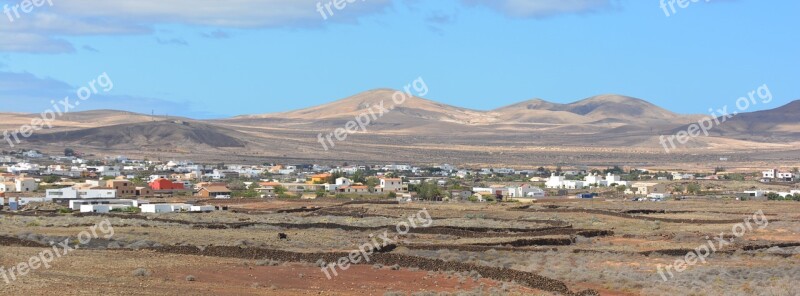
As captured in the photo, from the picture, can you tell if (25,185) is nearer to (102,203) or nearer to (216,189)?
(216,189)

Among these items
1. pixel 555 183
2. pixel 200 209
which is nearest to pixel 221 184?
pixel 200 209

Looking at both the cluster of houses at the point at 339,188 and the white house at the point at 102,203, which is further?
the cluster of houses at the point at 339,188

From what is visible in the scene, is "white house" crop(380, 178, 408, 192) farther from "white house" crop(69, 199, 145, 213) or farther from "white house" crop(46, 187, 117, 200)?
"white house" crop(69, 199, 145, 213)

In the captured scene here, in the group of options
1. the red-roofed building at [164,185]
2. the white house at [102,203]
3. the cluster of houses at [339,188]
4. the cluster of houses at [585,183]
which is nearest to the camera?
the white house at [102,203]

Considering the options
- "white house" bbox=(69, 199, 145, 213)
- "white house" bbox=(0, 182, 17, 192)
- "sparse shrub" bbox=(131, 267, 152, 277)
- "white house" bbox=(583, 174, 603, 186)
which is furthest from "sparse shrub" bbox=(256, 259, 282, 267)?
"white house" bbox=(583, 174, 603, 186)

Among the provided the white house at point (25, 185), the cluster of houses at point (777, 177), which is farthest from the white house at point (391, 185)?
the cluster of houses at point (777, 177)

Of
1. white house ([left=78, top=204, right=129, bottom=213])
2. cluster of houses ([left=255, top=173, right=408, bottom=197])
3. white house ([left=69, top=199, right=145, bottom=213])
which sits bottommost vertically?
white house ([left=78, top=204, right=129, bottom=213])

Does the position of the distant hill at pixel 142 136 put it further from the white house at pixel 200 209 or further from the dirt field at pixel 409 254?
the dirt field at pixel 409 254

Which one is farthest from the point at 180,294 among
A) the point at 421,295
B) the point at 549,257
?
the point at 549,257

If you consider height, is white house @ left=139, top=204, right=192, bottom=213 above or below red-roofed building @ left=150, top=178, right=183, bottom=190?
below
